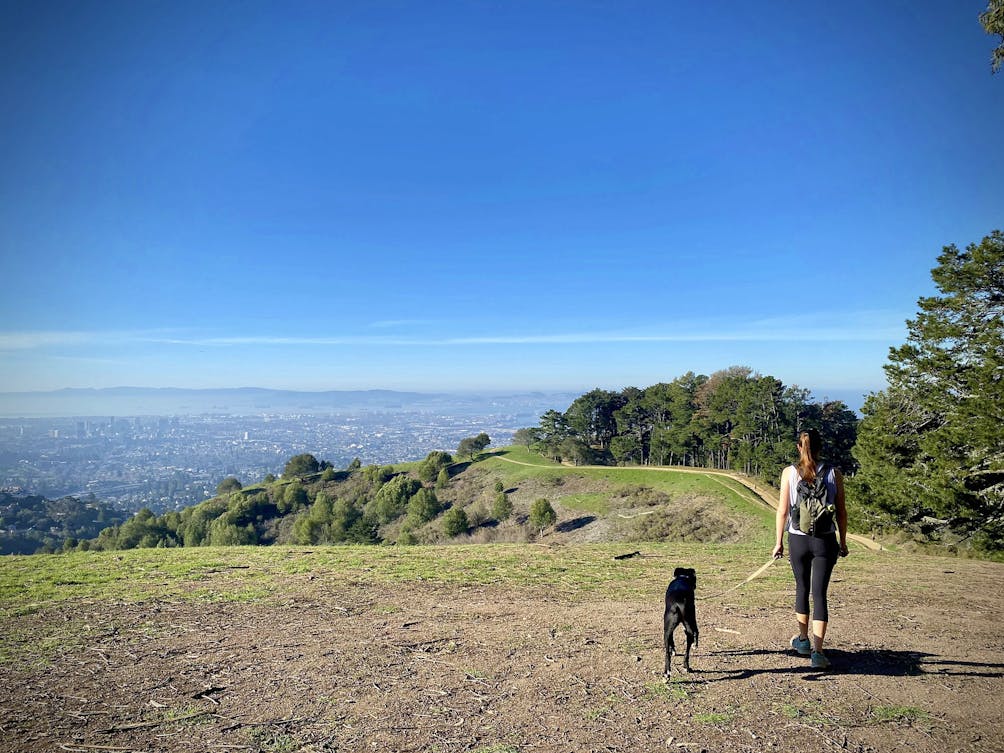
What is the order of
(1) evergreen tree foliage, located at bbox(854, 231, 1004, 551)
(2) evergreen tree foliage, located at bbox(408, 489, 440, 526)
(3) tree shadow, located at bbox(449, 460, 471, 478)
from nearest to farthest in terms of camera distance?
(1) evergreen tree foliage, located at bbox(854, 231, 1004, 551) → (2) evergreen tree foliage, located at bbox(408, 489, 440, 526) → (3) tree shadow, located at bbox(449, 460, 471, 478)

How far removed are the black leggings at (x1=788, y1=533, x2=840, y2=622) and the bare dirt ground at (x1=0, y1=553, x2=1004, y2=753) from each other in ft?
2.45

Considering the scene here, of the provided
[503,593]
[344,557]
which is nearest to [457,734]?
[503,593]

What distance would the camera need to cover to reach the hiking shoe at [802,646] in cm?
601

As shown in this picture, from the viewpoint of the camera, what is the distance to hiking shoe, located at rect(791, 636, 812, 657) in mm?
6008

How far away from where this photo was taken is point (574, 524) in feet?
176

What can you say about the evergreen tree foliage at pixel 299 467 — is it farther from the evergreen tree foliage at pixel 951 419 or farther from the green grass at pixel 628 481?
the evergreen tree foliage at pixel 951 419

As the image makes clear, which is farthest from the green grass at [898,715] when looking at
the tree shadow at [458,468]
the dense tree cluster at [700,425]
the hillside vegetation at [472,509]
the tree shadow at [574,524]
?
the tree shadow at [458,468]

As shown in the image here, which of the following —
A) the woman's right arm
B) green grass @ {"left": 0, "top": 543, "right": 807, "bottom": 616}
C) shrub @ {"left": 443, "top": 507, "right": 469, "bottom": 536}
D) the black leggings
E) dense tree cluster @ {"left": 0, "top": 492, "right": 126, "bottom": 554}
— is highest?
the woman's right arm

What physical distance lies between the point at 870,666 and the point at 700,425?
61.7m

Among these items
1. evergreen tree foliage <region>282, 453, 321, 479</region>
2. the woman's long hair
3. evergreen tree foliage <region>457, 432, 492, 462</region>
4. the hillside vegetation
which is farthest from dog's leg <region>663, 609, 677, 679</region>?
evergreen tree foliage <region>282, 453, 321, 479</region>

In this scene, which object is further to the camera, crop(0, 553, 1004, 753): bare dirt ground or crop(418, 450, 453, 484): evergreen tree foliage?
crop(418, 450, 453, 484): evergreen tree foliage

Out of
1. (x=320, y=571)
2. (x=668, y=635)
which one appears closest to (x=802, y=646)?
(x=668, y=635)

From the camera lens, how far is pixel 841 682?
5.46 metres

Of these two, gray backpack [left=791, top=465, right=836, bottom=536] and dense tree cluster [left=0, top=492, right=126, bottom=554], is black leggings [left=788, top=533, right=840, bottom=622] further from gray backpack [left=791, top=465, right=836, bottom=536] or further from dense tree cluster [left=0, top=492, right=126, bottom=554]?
dense tree cluster [left=0, top=492, right=126, bottom=554]
